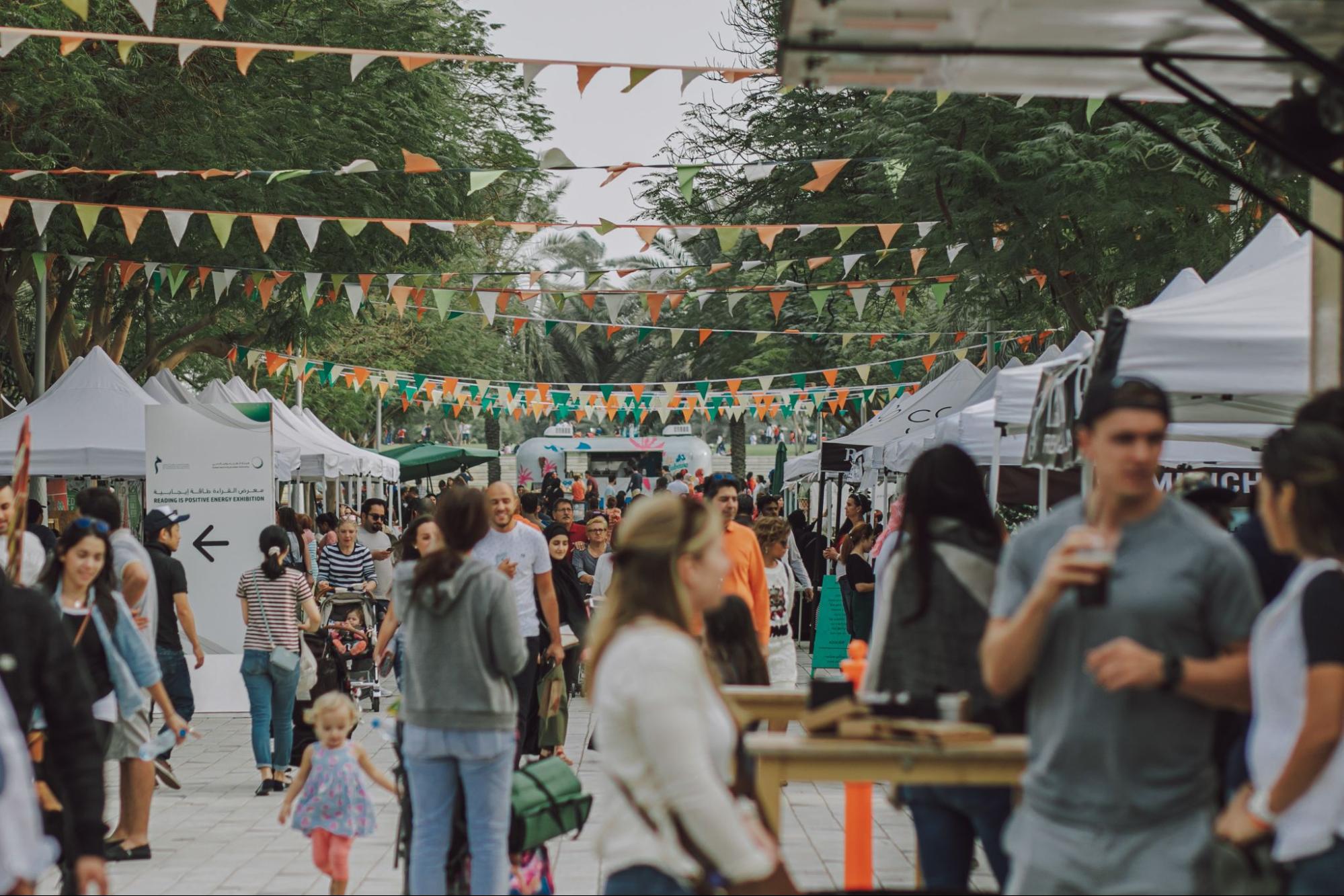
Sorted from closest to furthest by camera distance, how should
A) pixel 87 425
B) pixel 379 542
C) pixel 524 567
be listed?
pixel 524 567 < pixel 87 425 < pixel 379 542

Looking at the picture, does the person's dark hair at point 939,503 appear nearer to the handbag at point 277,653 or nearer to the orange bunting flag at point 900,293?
the handbag at point 277,653

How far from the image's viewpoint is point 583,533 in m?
19.7

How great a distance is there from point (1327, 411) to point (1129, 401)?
46 cm

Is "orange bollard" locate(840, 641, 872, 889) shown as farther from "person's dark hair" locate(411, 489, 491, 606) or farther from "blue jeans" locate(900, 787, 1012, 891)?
A: "person's dark hair" locate(411, 489, 491, 606)

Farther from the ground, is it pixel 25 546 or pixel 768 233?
pixel 768 233

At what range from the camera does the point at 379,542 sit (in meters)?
16.0

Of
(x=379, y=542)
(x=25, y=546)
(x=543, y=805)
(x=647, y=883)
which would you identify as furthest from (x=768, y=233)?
(x=647, y=883)

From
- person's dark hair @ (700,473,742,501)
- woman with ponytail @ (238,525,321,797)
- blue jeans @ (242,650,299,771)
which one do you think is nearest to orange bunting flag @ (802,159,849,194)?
person's dark hair @ (700,473,742,501)

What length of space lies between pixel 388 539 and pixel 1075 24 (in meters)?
12.5

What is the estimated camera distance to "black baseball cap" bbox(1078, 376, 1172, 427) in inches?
135

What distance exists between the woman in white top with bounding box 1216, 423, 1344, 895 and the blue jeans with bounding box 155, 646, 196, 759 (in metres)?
7.95

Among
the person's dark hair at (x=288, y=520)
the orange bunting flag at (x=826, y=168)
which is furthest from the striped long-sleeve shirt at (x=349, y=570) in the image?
the orange bunting flag at (x=826, y=168)

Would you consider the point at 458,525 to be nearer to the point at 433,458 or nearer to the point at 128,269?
the point at 128,269

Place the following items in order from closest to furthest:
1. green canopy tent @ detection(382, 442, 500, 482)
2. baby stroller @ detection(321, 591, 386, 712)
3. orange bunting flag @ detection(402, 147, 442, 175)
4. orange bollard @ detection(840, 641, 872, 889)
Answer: orange bollard @ detection(840, 641, 872, 889), baby stroller @ detection(321, 591, 386, 712), orange bunting flag @ detection(402, 147, 442, 175), green canopy tent @ detection(382, 442, 500, 482)
